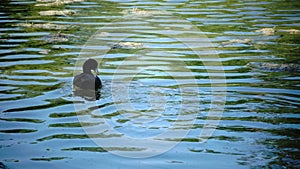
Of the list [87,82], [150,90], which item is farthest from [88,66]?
[150,90]

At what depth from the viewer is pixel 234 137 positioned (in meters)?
9.05

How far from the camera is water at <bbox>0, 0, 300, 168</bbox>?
8.48m

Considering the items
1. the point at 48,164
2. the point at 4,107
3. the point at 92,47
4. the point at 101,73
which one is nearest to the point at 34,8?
the point at 92,47

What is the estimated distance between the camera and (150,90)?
37.9 ft

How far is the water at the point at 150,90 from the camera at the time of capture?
8477 millimetres

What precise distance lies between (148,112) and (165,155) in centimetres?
181

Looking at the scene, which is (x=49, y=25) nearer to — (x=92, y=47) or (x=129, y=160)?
(x=92, y=47)

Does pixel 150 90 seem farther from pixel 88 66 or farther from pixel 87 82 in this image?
pixel 88 66

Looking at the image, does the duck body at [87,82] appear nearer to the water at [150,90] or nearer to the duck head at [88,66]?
the water at [150,90]

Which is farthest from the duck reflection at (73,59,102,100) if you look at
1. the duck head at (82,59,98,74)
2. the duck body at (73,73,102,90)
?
the duck head at (82,59,98,74)

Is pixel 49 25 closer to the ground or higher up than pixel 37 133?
higher up


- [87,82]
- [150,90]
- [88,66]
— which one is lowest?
[150,90]

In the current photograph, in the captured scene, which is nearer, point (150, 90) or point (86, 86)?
point (86, 86)

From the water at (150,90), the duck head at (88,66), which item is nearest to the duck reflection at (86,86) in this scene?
the water at (150,90)
